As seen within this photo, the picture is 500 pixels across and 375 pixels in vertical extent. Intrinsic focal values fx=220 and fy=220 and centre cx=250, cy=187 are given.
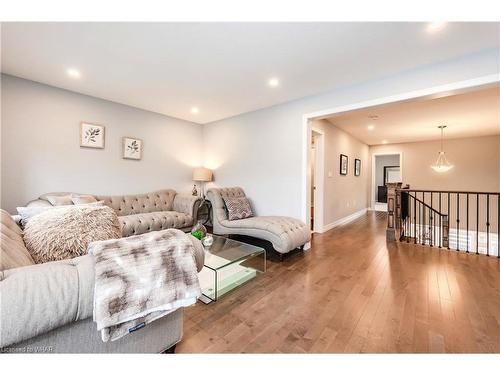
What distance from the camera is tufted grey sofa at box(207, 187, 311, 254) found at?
284 cm

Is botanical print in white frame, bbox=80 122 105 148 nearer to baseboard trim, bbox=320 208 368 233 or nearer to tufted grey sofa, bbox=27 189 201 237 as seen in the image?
tufted grey sofa, bbox=27 189 201 237

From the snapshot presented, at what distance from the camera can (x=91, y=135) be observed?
339 centimetres

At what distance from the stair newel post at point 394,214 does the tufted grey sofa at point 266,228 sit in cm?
170

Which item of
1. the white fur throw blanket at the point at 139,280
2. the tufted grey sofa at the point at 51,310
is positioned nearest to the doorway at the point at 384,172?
the white fur throw blanket at the point at 139,280

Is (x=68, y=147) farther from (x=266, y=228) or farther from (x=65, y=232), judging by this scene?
(x=266, y=228)

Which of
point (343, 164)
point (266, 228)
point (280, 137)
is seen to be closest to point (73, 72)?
point (280, 137)

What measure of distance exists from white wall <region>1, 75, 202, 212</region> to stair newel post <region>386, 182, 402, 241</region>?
416 cm

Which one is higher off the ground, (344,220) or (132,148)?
(132,148)

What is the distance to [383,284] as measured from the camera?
2.24 metres

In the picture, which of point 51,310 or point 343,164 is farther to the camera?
point 343,164

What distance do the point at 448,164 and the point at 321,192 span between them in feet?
15.2

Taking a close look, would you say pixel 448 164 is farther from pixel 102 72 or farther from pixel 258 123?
pixel 102 72

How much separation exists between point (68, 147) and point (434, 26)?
176 inches

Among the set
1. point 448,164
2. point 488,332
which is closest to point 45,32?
point 488,332
